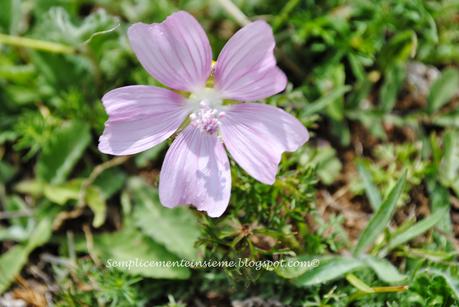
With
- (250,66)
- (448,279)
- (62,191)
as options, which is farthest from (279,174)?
(62,191)

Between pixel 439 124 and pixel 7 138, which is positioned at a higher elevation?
pixel 7 138

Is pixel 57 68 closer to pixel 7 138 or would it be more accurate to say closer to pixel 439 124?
pixel 7 138

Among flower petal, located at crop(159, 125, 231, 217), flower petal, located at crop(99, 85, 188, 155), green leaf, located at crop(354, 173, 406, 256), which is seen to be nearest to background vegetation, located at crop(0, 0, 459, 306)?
green leaf, located at crop(354, 173, 406, 256)

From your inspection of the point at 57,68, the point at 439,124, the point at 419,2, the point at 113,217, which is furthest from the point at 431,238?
the point at 57,68

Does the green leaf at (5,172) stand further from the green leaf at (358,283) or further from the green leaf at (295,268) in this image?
the green leaf at (358,283)

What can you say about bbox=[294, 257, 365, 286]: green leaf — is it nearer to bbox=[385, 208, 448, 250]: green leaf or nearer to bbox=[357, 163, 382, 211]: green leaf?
bbox=[385, 208, 448, 250]: green leaf

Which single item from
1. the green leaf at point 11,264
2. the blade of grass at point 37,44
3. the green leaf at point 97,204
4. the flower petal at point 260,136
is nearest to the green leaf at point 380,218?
the flower petal at point 260,136

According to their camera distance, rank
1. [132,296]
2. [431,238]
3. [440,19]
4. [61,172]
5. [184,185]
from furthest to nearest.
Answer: [440,19]
[61,172]
[431,238]
[132,296]
[184,185]
